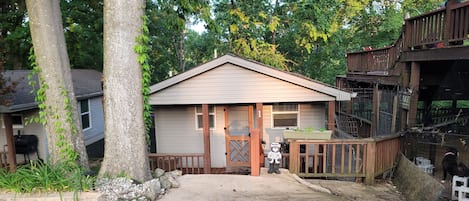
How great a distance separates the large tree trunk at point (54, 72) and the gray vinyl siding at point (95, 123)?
892cm

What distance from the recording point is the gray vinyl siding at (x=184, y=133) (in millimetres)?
A: 9211

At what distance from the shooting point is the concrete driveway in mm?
4574

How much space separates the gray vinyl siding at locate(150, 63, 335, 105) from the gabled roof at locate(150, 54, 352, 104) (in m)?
0.10

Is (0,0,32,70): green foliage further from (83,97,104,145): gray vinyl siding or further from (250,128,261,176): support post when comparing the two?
(250,128,261,176): support post

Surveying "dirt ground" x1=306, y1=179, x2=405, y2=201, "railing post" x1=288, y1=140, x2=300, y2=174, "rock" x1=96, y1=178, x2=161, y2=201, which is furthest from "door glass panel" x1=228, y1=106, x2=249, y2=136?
"rock" x1=96, y1=178, x2=161, y2=201

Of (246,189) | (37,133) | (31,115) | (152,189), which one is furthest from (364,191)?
(31,115)

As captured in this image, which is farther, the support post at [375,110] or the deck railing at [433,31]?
the support post at [375,110]

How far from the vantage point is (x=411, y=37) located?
7.03 metres

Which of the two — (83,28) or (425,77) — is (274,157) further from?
(83,28)

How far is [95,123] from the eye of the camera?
44.7ft

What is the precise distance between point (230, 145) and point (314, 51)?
13.1 metres

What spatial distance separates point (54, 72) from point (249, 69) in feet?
16.3

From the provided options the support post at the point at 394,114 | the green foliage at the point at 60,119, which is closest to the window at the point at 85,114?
the green foliage at the point at 60,119

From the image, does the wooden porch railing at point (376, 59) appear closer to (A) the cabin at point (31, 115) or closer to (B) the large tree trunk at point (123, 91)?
(B) the large tree trunk at point (123, 91)
